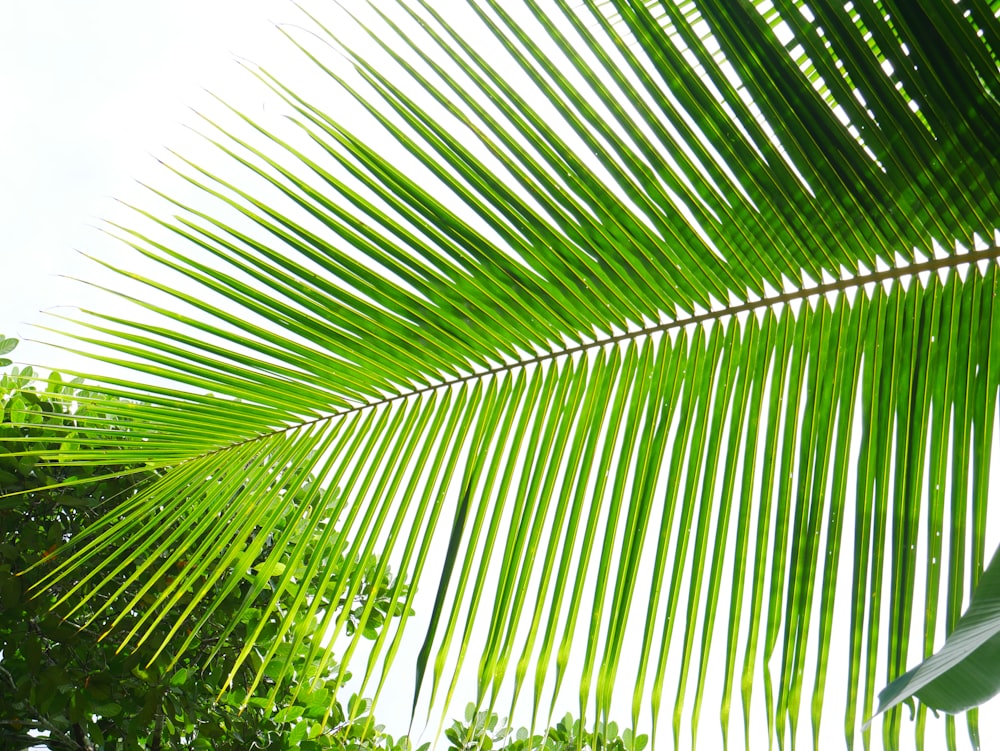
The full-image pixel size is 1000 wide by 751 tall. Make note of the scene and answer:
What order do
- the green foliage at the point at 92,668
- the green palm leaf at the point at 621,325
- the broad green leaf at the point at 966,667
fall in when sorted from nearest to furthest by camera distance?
the broad green leaf at the point at 966,667 < the green palm leaf at the point at 621,325 < the green foliage at the point at 92,668

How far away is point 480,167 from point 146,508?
0.67 meters

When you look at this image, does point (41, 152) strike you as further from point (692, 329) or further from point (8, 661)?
point (692, 329)

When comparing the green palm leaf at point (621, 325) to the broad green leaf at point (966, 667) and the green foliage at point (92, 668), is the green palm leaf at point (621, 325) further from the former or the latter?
the green foliage at point (92, 668)

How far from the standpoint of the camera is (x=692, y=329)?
3.20 feet

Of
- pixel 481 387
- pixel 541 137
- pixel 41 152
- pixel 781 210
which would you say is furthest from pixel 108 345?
pixel 41 152

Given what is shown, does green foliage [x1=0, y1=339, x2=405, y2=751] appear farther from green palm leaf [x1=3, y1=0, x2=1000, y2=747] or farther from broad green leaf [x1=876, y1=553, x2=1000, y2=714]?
broad green leaf [x1=876, y1=553, x2=1000, y2=714]

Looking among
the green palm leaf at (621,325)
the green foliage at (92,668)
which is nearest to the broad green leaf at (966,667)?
the green palm leaf at (621,325)

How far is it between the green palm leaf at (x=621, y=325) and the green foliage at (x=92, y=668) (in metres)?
1.53

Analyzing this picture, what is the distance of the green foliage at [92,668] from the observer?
262 cm

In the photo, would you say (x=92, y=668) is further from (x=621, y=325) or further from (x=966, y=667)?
(x=966, y=667)

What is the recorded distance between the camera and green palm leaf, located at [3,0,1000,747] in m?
0.80

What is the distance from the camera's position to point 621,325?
39.9 inches

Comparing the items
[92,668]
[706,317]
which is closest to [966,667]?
[706,317]

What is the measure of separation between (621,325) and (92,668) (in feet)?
8.16
